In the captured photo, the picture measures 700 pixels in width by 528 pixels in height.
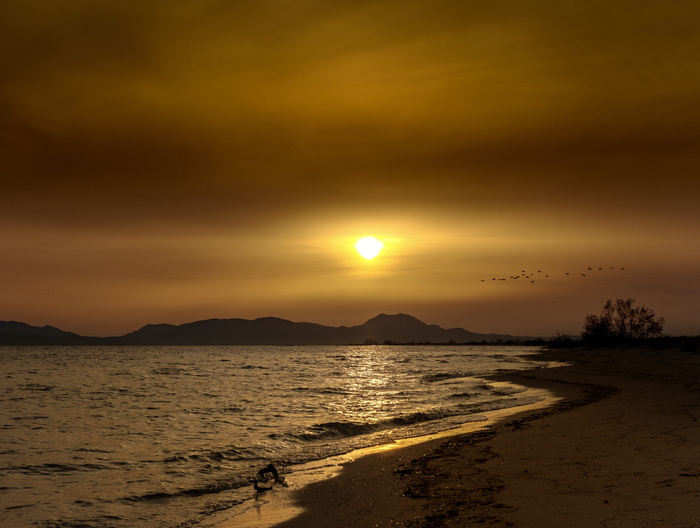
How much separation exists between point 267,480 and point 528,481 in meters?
6.04

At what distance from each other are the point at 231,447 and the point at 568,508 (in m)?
11.9

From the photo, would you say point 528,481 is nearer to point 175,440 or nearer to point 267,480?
point 267,480

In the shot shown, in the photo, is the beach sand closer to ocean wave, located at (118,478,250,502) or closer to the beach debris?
the beach debris

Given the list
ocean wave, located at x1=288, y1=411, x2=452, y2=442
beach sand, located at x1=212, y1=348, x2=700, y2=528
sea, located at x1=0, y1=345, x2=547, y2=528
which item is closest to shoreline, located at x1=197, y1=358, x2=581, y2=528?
beach sand, located at x1=212, y1=348, x2=700, y2=528

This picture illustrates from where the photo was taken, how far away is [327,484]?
42.0 ft

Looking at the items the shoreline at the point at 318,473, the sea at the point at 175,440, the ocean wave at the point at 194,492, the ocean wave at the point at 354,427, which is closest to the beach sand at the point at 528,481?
the shoreline at the point at 318,473

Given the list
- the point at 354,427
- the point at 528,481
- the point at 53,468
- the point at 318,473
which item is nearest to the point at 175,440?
the point at 53,468

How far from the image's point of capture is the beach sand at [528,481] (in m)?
8.55

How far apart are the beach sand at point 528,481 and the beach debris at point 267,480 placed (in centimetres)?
75

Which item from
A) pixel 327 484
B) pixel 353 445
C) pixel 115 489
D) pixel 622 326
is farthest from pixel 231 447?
pixel 622 326

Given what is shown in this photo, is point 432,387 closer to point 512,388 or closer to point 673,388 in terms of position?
point 512,388

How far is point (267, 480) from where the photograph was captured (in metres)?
13.3

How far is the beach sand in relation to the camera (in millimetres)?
8547

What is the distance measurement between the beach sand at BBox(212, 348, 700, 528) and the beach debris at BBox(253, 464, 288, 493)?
75cm
